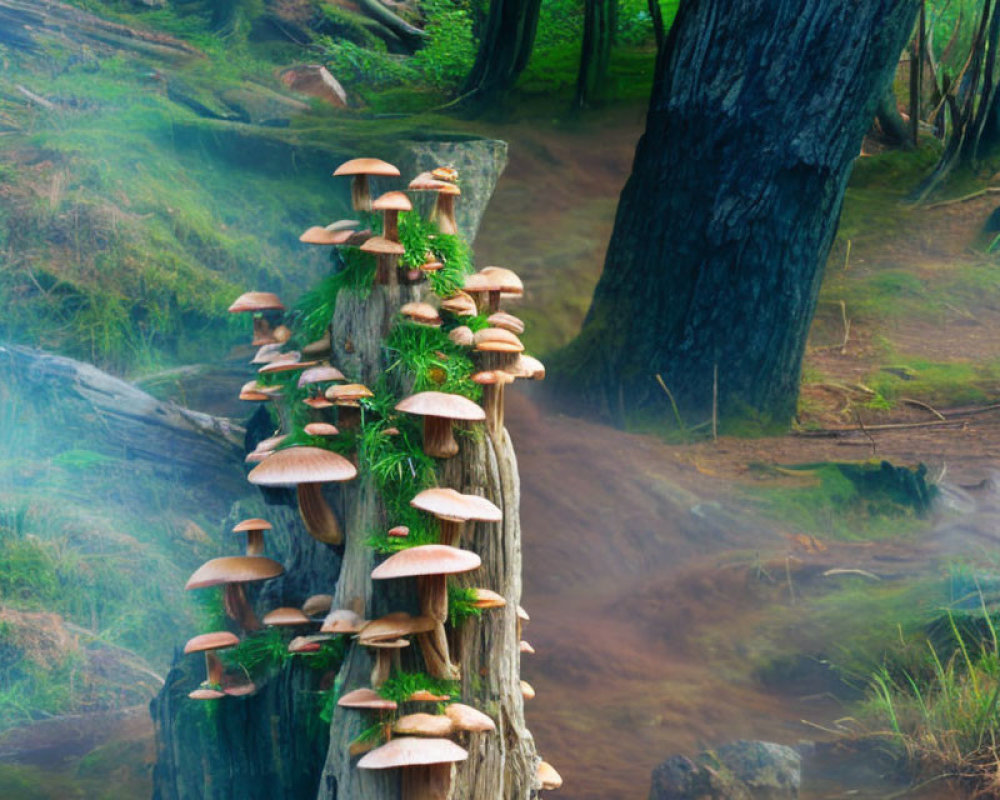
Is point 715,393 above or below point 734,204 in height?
below

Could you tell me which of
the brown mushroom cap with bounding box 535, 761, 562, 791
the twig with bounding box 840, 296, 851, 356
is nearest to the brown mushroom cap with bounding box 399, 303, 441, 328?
the brown mushroom cap with bounding box 535, 761, 562, 791

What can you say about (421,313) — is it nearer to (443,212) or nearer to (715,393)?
(443,212)

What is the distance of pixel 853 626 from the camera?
4.59 m

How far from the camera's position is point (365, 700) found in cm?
238

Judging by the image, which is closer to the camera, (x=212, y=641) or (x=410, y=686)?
(x=410, y=686)

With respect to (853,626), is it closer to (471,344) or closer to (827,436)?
(827,436)

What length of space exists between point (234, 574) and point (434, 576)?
0.72 m

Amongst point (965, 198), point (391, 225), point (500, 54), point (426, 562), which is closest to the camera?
point (426, 562)

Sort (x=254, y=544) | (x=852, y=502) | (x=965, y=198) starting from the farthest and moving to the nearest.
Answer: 1. (x=965, y=198)
2. (x=852, y=502)
3. (x=254, y=544)

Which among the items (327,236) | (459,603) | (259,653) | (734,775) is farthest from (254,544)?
(734,775)

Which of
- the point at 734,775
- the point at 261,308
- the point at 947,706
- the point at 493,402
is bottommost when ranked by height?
the point at 734,775

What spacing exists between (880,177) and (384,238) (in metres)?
5.74

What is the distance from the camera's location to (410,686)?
2.45 metres

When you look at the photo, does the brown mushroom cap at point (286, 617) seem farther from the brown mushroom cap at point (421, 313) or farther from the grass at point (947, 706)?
the grass at point (947, 706)
